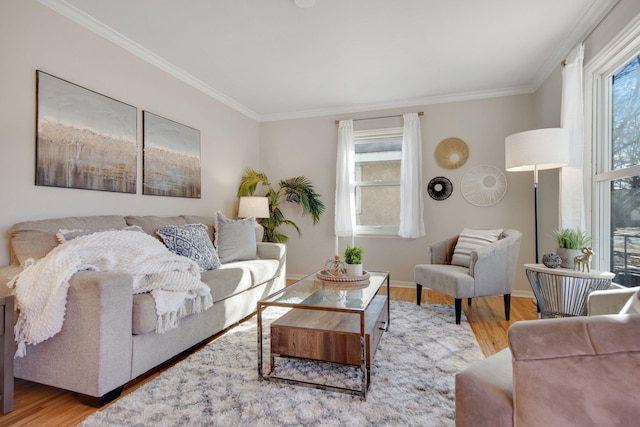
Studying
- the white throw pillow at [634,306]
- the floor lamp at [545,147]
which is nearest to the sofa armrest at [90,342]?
the white throw pillow at [634,306]

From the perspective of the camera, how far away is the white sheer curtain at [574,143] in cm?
263

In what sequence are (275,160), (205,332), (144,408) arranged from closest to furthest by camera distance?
(144,408)
(205,332)
(275,160)

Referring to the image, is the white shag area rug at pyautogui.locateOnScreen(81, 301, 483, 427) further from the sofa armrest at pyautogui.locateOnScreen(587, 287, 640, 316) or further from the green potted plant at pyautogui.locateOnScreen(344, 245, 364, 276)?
the sofa armrest at pyautogui.locateOnScreen(587, 287, 640, 316)

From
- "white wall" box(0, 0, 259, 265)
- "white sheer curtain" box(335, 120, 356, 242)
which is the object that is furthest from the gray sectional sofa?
"white sheer curtain" box(335, 120, 356, 242)

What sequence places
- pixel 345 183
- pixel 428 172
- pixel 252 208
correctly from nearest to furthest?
pixel 252 208 < pixel 428 172 < pixel 345 183

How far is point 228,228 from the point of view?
10.8 feet

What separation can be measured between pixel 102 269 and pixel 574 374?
2088 mm

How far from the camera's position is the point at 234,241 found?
3244mm

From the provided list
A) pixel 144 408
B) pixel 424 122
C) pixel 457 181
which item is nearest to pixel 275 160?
pixel 424 122

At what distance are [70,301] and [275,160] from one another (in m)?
3.55

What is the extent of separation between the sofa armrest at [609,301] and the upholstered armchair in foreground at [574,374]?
1.58ft

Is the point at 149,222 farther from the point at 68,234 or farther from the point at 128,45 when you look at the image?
the point at 128,45

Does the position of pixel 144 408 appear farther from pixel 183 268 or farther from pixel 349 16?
pixel 349 16

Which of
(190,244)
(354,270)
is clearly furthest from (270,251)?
(354,270)
